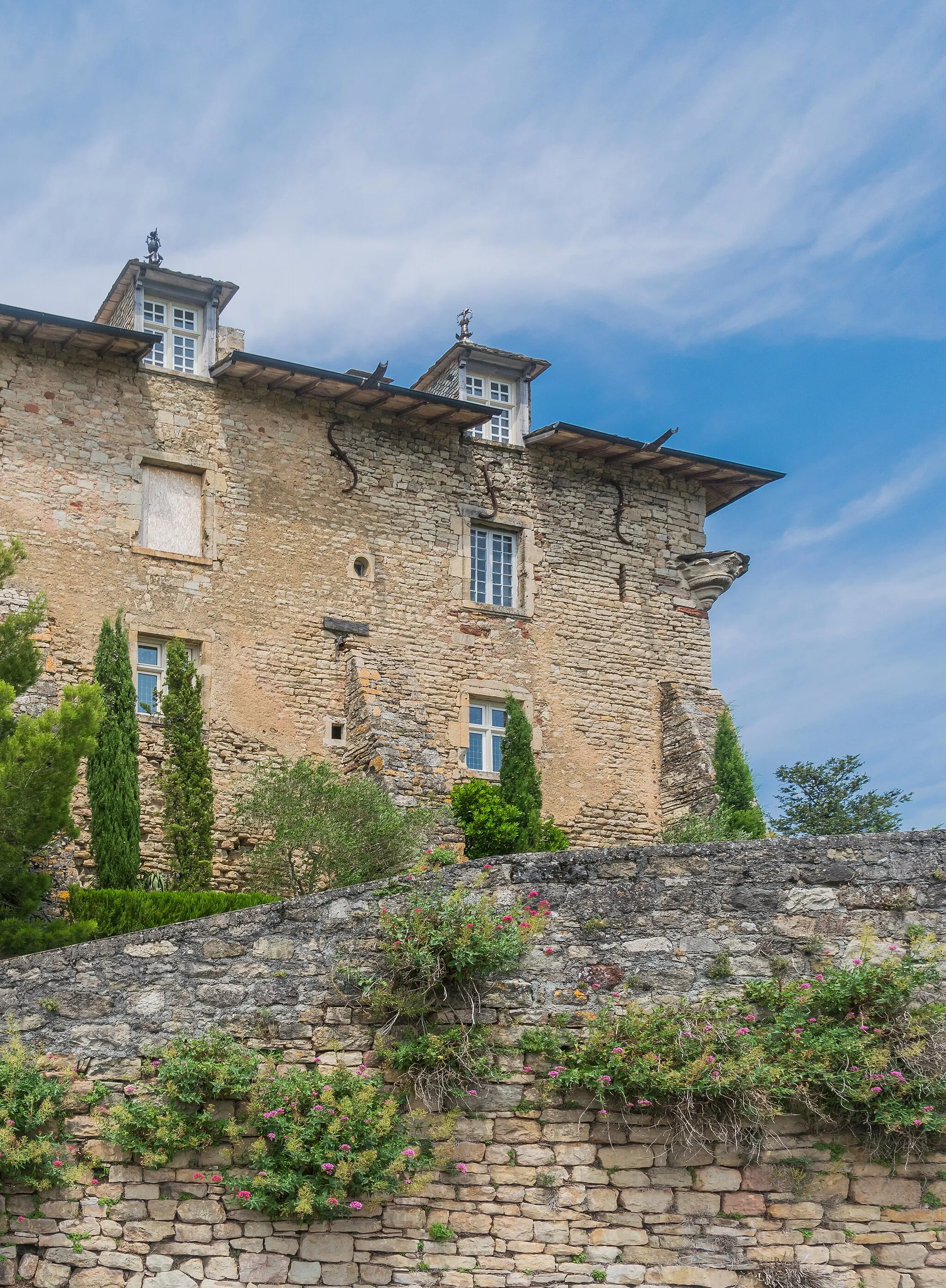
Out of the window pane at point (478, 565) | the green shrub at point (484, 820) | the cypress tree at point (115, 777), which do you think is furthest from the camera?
the window pane at point (478, 565)

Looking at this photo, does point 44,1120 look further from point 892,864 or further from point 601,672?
point 601,672

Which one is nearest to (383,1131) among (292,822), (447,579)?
(292,822)

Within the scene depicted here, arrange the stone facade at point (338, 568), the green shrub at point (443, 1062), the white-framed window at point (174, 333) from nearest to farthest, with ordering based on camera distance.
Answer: the green shrub at point (443, 1062), the stone facade at point (338, 568), the white-framed window at point (174, 333)

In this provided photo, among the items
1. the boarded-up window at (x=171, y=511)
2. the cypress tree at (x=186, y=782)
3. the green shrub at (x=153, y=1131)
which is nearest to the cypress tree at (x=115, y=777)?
the cypress tree at (x=186, y=782)

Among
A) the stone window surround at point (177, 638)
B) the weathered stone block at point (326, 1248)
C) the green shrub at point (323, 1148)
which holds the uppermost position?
the stone window surround at point (177, 638)

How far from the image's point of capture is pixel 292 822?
17.7m

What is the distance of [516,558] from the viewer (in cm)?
2236

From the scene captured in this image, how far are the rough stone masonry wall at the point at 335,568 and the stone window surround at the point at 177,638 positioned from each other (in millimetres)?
38

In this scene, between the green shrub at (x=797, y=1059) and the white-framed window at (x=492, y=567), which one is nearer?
the green shrub at (x=797, y=1059)

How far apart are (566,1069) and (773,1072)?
1252 mm

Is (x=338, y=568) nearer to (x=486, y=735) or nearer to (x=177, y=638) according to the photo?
(x=177, y=638)

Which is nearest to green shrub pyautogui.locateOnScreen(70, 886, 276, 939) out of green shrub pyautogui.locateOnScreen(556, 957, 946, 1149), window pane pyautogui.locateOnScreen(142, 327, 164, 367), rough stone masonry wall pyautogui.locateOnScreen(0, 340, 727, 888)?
rough stone masonry wall pyautogui.locateOnScreen(0, 340, 727, 888)

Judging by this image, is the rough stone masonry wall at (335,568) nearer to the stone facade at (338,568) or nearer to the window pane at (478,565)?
the stone facade at (338,568)

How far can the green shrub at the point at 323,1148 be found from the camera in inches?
363
